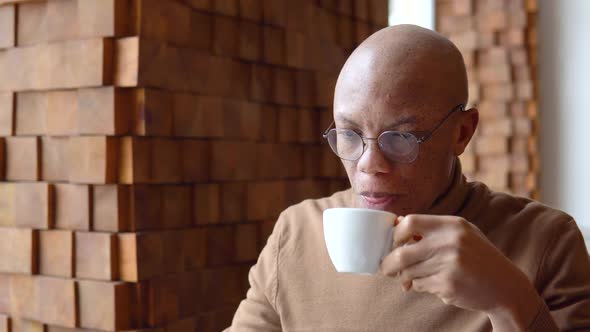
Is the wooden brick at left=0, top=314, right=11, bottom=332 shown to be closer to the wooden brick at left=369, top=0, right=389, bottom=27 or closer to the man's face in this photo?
the man's face

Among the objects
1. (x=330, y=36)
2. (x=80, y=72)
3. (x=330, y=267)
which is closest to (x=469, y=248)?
(x=330, y=267)

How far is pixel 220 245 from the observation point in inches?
65.6

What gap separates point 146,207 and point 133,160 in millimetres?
Result: 99

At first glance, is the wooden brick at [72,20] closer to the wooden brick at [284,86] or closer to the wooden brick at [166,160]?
the wooden brick at [166,160]

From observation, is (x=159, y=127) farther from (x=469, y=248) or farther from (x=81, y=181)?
(x=469, y=248)

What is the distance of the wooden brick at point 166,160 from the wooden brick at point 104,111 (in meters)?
0.07

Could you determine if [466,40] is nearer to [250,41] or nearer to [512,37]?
[512,37]

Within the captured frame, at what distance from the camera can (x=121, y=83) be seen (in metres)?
1.42

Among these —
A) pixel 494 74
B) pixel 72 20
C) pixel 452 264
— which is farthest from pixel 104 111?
pixel 494 74

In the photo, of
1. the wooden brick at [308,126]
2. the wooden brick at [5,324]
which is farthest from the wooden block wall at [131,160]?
the wooden brick at [308,126]

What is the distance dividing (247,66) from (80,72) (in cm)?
40

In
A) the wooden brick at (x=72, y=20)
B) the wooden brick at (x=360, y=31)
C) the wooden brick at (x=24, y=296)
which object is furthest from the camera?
the wooden brick at (x=360, y=31)

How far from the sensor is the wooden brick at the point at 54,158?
148 cm

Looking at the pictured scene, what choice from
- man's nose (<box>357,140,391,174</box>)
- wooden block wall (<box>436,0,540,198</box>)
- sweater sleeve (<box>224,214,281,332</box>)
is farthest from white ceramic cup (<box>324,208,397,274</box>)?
wooden block wall (<box>436,0,540,198</box>)
